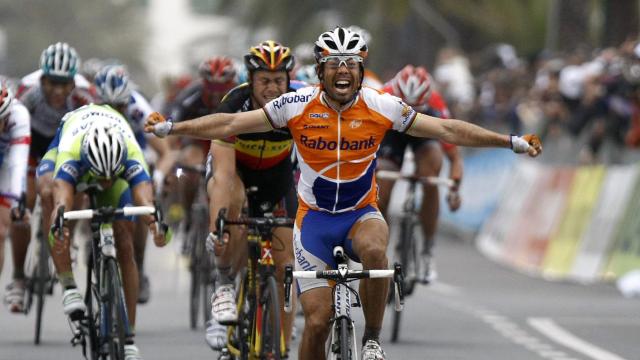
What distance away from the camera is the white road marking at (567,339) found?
14555mm

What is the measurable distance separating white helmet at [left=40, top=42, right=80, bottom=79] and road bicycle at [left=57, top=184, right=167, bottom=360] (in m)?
2.54

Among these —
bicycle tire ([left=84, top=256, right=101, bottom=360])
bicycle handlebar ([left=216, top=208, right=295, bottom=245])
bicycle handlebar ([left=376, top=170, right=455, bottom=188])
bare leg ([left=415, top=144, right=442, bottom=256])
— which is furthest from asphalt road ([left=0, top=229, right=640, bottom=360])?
bicycle handlebar ([left=216, top=208, right=295, bottom=245])

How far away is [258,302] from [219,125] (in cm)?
167

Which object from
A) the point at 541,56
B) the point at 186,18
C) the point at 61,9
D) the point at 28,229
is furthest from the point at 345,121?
the point at 186,18

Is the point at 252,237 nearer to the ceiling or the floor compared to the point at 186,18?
nearer to the floor

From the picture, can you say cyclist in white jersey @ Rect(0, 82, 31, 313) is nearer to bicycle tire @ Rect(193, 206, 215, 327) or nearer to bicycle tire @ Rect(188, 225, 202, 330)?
bicycle tire @ Rect(193, 206, 215, 327)

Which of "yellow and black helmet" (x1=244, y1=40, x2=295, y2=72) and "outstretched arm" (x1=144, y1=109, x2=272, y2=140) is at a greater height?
"yellow and black helmet" (x1=244, y1=40, x2=295, y2=72)

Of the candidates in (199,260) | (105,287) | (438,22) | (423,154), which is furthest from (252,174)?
(438,22)

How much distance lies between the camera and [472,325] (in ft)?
56.3

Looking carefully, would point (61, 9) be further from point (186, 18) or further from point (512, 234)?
point (512, 234)

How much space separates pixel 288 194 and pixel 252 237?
0.74 meters

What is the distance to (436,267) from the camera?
86.4 feet

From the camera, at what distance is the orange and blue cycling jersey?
10.5m

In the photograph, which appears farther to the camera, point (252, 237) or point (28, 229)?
point (28, 229)
